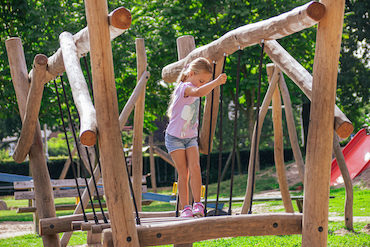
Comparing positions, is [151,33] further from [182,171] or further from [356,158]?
[182,171]

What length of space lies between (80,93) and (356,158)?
11536 mm

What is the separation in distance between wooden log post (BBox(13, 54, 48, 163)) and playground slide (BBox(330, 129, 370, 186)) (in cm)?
955

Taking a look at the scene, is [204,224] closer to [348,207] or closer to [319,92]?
[319,92]

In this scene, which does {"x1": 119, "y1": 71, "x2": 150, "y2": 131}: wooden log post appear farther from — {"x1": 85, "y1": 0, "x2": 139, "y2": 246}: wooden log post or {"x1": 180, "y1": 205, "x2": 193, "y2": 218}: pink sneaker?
{"x1": 85, "y1": 0, "x2": 139, "y2": 246}: wooden log post

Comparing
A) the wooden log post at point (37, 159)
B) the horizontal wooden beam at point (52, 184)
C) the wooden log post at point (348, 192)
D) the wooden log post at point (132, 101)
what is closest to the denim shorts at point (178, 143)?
the wooden log post at point (37, 159)

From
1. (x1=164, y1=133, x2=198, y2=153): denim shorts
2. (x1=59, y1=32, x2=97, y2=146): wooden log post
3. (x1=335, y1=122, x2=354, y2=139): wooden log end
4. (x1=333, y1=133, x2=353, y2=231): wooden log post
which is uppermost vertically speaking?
(x1=59, y1=32, x2=97, y2=146): wooden log post

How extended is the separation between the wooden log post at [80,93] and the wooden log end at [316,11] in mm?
1398

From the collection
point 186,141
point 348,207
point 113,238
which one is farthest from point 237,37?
point 348,207

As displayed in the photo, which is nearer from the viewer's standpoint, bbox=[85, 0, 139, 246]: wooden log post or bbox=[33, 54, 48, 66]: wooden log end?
bbox=[85, 0, 139, 246]: wooden log post

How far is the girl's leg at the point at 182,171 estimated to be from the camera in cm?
427

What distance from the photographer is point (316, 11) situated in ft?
9.85

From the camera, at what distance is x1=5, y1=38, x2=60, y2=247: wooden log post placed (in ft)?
14.9

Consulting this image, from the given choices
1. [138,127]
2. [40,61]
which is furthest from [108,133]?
[138,127]

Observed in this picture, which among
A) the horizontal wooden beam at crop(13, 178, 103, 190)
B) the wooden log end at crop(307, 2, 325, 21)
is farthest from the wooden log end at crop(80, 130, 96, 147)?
the horizontal wooden beam at crop(13, 178, 103, 190)
